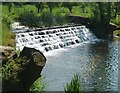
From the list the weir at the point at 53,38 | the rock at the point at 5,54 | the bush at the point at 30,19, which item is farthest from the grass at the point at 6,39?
the bush at the point at 30,19

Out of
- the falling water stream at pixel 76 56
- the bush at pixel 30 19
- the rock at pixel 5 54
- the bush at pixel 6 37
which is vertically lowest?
the falling water stream at pixel 76 56

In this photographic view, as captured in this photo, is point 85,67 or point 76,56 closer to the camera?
point 85,67

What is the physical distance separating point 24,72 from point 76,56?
1547cm

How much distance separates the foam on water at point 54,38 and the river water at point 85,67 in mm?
1016

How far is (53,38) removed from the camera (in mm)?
34062

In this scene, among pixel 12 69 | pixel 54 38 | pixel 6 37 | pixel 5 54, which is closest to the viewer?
pixel 12 69

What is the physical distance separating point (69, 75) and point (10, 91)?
8.62 m

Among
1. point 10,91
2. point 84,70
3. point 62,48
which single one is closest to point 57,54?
point 62,48

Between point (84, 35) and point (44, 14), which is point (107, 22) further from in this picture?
point (44, 14)

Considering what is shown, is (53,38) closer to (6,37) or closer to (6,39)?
(6,37)

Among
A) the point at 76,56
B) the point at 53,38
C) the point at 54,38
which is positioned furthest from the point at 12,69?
the point at 54,38

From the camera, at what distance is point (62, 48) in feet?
107

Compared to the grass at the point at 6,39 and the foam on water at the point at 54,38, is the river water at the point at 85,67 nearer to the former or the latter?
the foam on water at the point at 54,38

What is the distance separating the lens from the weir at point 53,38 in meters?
30.9
